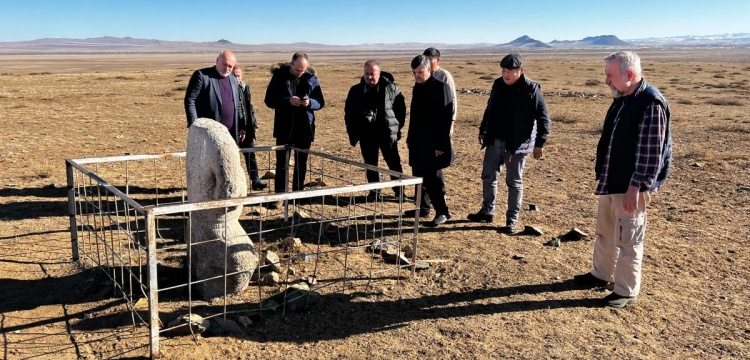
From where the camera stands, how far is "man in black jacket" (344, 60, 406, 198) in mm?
7289

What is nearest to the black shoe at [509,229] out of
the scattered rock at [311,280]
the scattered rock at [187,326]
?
the scattered rock at [311,280]

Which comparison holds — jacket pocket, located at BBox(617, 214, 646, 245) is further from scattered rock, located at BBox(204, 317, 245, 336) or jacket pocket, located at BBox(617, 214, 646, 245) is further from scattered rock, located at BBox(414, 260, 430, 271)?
scattered rock, located at BBox(204, 317, 245, 336)

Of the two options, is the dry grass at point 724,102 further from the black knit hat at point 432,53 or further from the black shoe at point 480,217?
the black knit hat at point 432,53

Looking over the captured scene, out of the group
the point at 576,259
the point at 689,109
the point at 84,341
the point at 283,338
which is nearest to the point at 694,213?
the point at 576,259

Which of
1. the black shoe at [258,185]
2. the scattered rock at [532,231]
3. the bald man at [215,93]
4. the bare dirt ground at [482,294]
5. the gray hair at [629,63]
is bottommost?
the bare dirt ground at [482,294]

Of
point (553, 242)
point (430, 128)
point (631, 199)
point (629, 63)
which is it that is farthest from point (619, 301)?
point (430, 128)

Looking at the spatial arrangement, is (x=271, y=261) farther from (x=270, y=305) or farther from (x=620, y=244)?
(x=620, y=244)

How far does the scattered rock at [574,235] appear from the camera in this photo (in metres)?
6.78

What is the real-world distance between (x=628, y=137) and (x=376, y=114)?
355cm

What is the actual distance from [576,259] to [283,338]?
3.43m

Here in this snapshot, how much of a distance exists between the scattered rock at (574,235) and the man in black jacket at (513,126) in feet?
2.00

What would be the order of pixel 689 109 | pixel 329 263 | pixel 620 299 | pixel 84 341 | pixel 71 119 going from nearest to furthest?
pixel 84 341, pixel 620 299, pixel 329 263, pixel 71 119, pixel 689 109

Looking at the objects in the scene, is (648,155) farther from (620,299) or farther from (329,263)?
(329,263)

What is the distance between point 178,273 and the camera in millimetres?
5434
